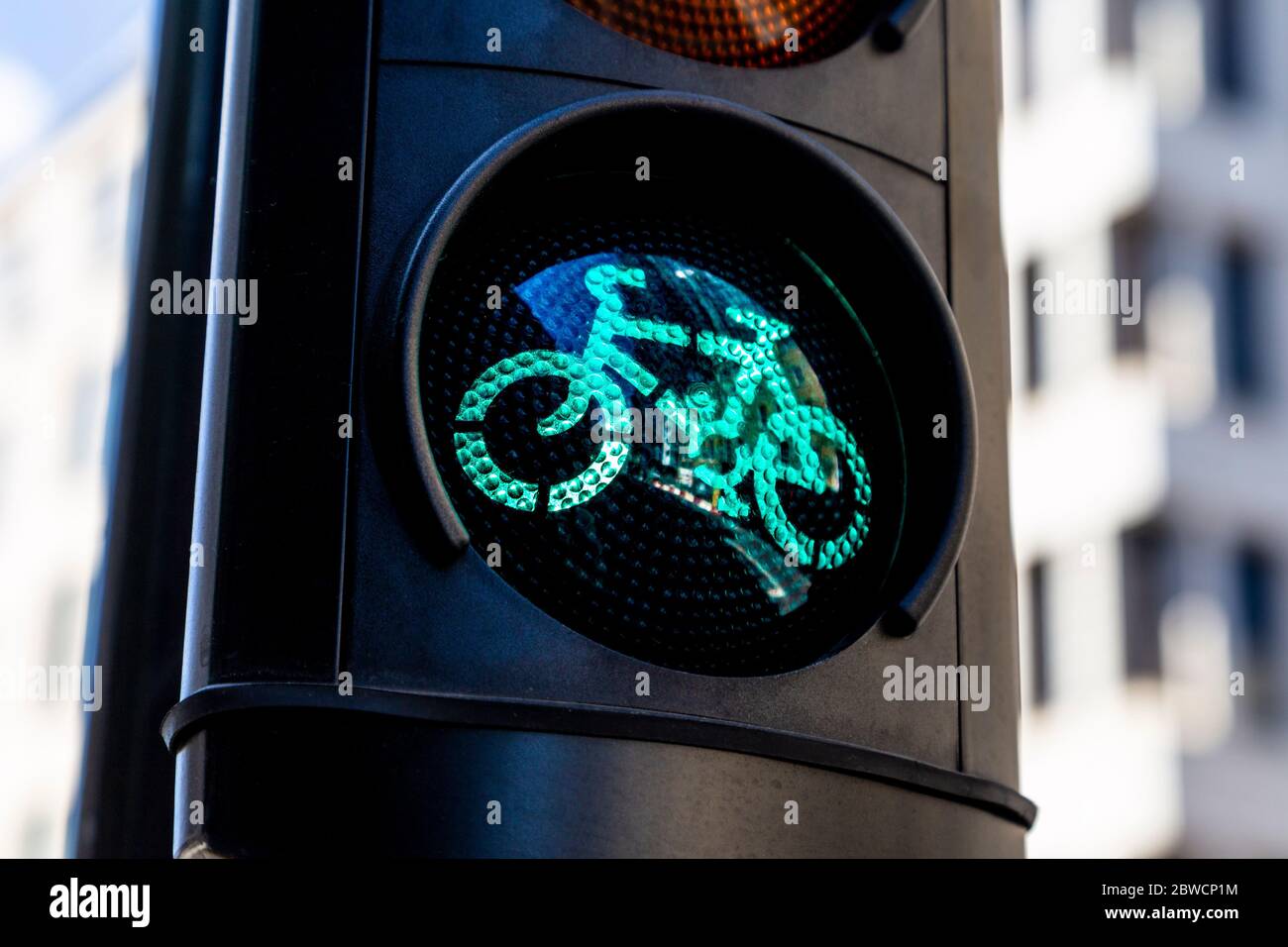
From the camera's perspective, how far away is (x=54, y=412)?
1.91 m

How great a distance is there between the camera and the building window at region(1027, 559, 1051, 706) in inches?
717

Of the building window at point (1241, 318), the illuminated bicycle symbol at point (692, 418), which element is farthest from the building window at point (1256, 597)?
the illuminated bicycle symbol at point (692, 418)

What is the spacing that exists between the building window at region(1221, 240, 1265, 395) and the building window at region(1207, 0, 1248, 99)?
1805 millimetres

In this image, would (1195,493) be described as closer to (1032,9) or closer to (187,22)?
(1032,9)

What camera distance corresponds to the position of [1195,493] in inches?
690

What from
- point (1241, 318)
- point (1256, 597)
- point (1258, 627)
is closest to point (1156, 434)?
point (1241, 318)

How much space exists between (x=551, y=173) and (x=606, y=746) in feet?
1.42

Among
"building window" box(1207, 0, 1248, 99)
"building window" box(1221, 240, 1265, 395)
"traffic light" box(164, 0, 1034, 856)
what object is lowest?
"traffic light" box(164, 0, 1034, 856)

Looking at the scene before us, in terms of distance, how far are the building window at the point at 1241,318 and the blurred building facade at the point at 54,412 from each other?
676 inches

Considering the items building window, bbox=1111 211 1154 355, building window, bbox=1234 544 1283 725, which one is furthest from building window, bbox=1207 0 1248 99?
building window, bbox=1234 544 1283 725

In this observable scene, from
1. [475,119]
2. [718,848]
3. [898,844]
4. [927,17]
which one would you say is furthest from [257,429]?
[927,17]

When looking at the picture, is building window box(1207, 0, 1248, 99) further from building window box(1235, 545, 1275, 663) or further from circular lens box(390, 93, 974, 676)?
circular lens box(390, 93, 974, 676)

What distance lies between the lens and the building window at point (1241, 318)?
1800cm

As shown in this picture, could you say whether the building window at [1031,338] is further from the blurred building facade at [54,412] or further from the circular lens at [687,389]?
the circular lens at [687,389]
